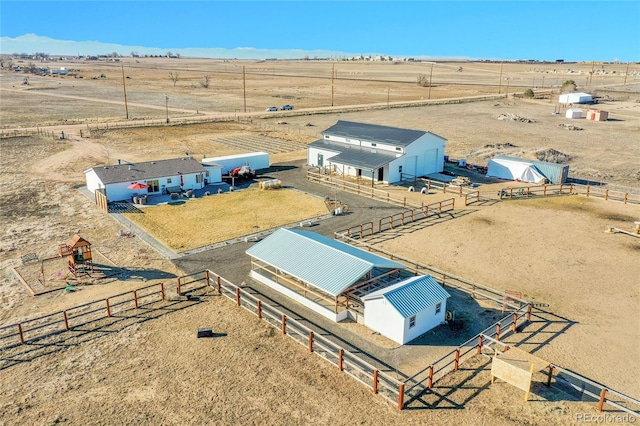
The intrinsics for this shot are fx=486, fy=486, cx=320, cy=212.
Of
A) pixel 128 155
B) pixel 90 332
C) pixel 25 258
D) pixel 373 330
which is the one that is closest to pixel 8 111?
pixel 128 155

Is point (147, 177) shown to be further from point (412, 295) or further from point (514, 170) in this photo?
point (514, 170)

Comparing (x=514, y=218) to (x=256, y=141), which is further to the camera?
(x=256, y=141)

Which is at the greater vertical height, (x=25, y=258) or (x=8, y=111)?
(x=8, y=111)

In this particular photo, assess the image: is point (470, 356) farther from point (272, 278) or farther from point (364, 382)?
point (272, 278)

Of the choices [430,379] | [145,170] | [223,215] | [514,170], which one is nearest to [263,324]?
[430,379]

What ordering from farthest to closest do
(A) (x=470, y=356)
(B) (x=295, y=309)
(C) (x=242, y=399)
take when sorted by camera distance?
1. (B) (x=295, y=309)
2. (A) (x=470, y=356)
3. (C) (x=242, y=399)

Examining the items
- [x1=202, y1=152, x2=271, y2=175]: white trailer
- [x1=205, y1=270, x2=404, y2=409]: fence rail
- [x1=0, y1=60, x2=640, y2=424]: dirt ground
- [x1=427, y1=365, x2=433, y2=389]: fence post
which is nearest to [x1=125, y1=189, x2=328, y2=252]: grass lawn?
[x1=0, y1=60, x2=640, y2=424]: dirt ground

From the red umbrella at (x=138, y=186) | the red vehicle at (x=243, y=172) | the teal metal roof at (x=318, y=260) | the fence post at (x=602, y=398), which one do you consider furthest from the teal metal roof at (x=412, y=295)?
the red vehicle at (x=243, y=172)

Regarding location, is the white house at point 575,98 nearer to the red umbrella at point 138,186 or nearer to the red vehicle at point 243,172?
the red vehicle at point 243,172

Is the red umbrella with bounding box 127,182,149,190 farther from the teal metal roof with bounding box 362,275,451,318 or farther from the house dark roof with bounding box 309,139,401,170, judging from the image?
the teal metal roof with bounding box 362,275,451,318
